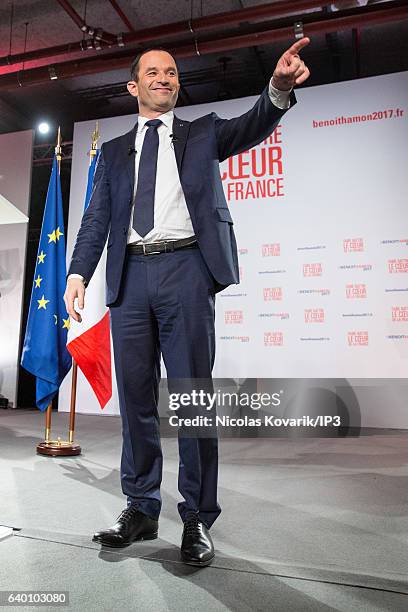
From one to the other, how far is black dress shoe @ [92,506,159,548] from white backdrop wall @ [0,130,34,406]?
4479 mm

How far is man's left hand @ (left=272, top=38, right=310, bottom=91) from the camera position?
121 cm

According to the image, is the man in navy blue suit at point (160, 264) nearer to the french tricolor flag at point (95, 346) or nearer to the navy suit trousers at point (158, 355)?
the navy suit trousers at point (158, 355)

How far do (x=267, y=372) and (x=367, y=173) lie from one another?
1.97m

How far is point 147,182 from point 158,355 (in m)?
0.51

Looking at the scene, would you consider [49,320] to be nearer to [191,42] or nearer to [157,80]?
[157,80]

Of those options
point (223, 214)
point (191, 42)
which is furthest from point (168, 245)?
point (191, 42)

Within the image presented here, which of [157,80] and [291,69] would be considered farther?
[157,80]

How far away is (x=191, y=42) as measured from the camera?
4344mm

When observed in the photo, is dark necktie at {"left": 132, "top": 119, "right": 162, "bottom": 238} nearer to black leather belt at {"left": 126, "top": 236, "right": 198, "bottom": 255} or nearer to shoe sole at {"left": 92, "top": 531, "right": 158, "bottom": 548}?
black leather belt at {"left": 126, "top": 236, "right": 198, "bottom": 255}

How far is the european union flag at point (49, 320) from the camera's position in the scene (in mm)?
2949

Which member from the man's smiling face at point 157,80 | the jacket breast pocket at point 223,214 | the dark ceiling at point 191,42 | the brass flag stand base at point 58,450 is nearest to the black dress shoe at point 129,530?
the jacket breast pocket at point 223,214

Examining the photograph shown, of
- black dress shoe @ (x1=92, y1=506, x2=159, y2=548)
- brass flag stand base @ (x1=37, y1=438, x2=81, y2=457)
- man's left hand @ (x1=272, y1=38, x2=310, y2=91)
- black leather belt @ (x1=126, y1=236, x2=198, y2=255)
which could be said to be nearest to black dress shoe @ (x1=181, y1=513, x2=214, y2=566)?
black dress shoe @ (x1=92, y1=506, x2=159, y2=548)

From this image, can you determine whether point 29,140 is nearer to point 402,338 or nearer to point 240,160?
point 240,160

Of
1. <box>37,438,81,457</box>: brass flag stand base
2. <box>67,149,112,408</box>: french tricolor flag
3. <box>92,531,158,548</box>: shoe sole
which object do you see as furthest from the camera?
<box>37,438,81,457</box>: brass flag stand base
